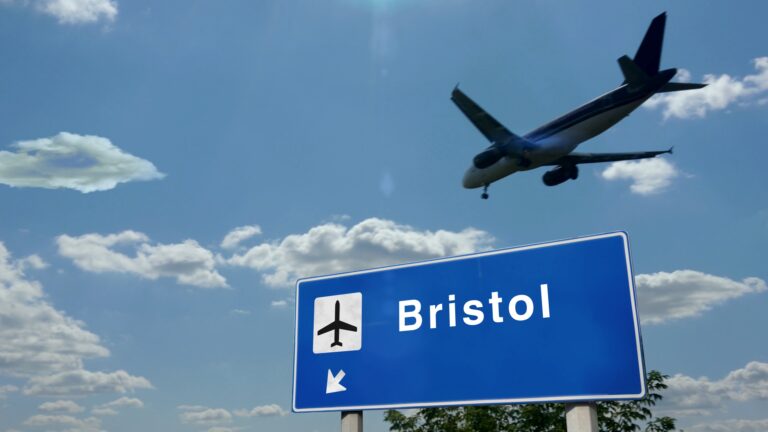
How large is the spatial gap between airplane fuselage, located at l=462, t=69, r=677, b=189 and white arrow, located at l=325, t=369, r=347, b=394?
42.6m

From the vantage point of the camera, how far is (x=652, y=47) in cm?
5131

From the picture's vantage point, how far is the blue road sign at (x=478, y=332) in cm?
767

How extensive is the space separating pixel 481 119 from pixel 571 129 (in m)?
6.40

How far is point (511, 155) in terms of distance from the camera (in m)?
52.3

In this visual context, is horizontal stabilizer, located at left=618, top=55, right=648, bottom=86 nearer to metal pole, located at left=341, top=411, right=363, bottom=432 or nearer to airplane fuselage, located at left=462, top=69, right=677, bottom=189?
airplane fuselage, located at left=462, top=69, right=677, bottom=189

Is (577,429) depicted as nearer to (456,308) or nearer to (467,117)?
(456,308)

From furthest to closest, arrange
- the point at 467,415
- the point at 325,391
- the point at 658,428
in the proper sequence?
1. the point at 467,415
2. the point at 658,428
3. the point at 325,391

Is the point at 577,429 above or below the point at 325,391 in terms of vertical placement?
below

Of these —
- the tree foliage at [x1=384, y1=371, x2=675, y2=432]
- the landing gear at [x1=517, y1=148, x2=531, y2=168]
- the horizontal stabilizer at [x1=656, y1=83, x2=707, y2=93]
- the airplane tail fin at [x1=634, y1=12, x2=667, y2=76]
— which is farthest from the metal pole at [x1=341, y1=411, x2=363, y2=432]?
the airplane tail fin at [x1=634, y1=12, x2=667, y2=76]

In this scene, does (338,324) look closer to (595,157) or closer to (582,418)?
(582,418)

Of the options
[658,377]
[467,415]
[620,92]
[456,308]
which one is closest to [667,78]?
[620,92]

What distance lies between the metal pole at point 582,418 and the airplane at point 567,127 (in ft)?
140

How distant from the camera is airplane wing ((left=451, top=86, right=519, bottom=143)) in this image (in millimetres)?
49531

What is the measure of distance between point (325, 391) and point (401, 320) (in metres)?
1.49
